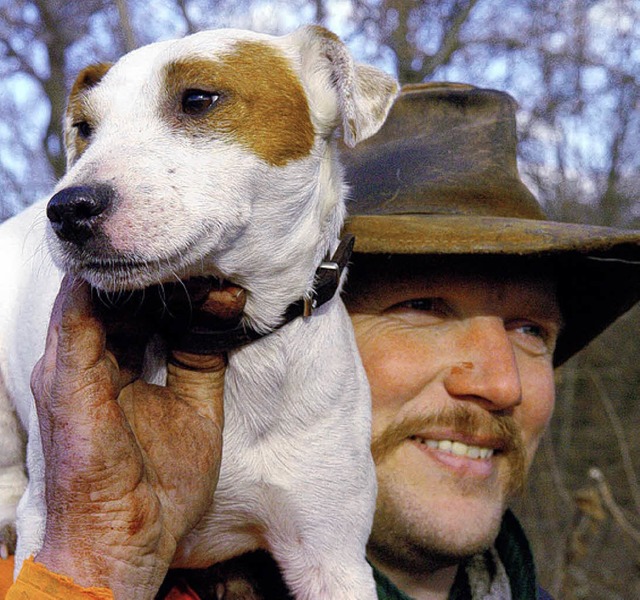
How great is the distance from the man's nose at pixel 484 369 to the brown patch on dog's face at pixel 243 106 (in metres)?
0.98

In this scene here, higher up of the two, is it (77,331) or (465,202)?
(77,331)

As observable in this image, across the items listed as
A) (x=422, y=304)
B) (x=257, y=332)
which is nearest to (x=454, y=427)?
(x=422, y=304)

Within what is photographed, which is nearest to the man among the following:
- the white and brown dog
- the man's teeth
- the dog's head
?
the man's teeth

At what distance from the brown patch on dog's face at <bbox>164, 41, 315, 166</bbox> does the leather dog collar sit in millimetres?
285

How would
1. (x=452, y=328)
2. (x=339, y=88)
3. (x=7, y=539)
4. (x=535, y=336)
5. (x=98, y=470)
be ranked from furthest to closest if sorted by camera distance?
(x=535, y=336), (x=452, y=328), (x=7, y=539), (x=339, y=88), (x=98, y=470)

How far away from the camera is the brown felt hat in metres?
2.43

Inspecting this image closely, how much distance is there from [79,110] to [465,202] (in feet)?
4.42

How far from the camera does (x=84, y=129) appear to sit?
1.99 meters

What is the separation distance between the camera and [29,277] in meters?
2.41

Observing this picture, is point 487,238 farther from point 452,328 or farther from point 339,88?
point 339,88

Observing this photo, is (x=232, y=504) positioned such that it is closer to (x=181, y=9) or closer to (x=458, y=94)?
(x=458, y=94)

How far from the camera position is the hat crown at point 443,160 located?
274 centimetres

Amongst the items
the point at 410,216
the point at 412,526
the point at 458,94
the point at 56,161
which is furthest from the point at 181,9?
the point at 412,526

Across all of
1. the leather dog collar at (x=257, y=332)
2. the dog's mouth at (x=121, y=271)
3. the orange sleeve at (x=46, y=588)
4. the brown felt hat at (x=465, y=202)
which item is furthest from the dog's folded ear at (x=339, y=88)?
the orange sleeve at (x=46, y=588)
